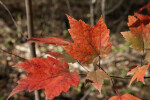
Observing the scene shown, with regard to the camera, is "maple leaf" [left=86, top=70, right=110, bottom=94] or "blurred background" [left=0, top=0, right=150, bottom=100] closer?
"maple leaf" [left=86, top=70, right=110, bottom=94]

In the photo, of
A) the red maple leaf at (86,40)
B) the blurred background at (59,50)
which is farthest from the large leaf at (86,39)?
the blurred background at (59,50)

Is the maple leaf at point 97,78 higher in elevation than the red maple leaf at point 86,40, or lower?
lower

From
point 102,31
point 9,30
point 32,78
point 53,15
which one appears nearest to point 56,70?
point 32,78

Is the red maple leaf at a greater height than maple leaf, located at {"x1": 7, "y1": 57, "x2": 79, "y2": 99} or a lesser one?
greater

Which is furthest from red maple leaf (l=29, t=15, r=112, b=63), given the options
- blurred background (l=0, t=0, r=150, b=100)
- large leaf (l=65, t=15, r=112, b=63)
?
blurred background (l=0, t=0, r=150, b=100)

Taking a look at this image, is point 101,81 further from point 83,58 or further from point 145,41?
point 145,41

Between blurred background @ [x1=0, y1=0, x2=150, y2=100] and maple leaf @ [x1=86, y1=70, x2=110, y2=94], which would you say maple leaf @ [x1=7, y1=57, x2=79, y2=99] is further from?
blurred background @ [x1=0, y1=0, x2=150, y2=100]

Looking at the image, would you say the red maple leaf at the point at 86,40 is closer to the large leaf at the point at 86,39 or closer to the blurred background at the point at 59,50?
the large leaf at the point at 86,39
